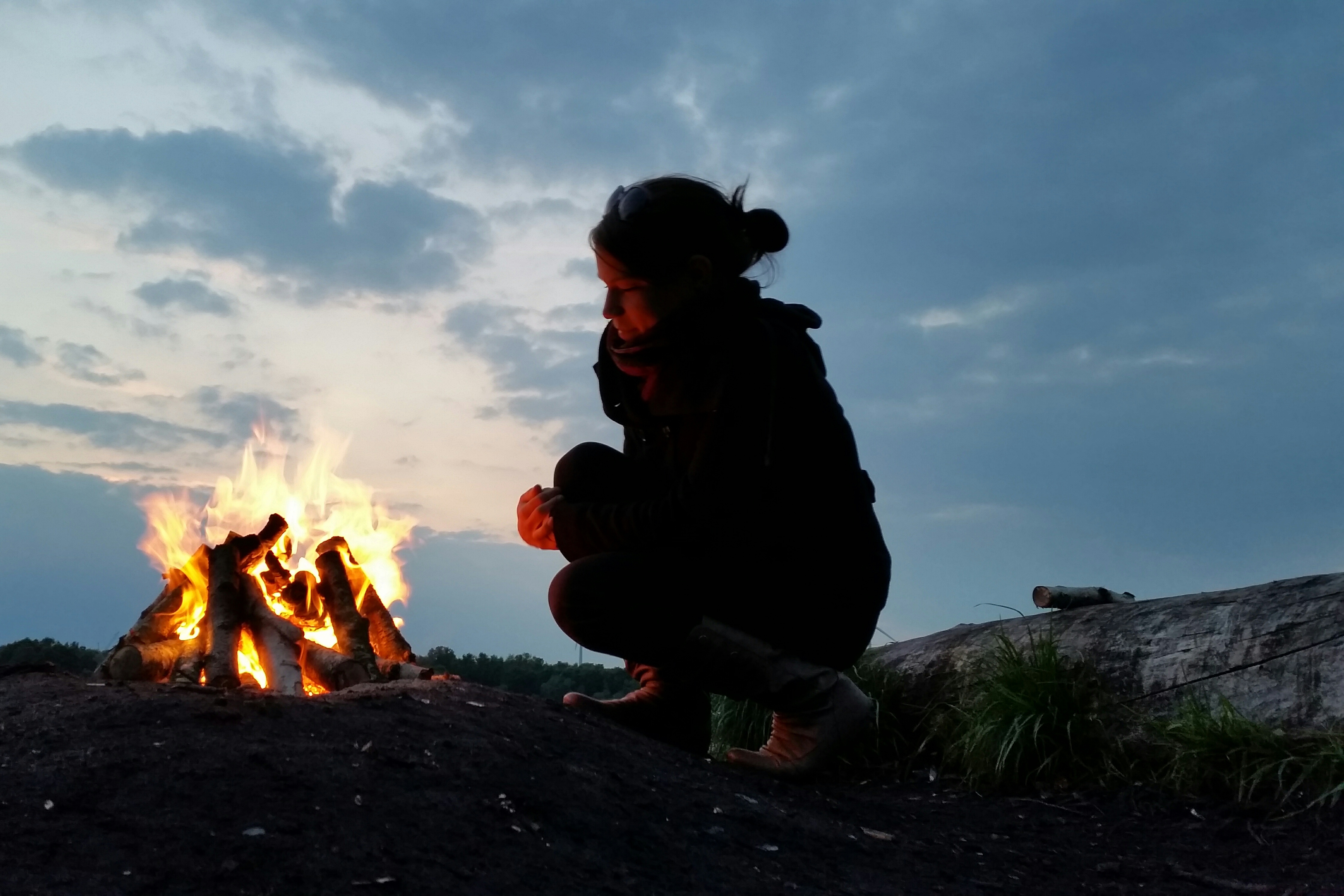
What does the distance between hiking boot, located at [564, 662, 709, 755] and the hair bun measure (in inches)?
65.0

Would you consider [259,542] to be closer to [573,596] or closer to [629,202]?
Answer: [573,596]

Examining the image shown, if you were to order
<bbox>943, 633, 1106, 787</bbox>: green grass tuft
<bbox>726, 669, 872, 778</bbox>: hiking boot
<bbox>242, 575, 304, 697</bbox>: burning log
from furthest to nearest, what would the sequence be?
<bbox>943, 633, 1106, 787</bbox>: green grass tuft, <bbox>242, 575, 304, 697</bbox>: burning log, <bbox>726, 669, 872, 778</bbox>: hiking boot

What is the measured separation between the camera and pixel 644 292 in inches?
155

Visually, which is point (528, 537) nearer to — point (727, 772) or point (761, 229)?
point (727, 772)

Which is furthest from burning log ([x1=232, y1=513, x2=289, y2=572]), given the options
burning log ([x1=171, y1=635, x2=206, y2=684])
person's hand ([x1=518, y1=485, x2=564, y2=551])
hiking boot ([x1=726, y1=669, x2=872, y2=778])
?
hiking boot ([x1=726, y1=669, x2=872, y2=778])

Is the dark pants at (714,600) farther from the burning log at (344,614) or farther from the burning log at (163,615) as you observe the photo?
the burning log at (163,615)

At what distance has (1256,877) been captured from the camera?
12.3ft

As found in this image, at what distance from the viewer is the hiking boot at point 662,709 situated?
4391 millimetres

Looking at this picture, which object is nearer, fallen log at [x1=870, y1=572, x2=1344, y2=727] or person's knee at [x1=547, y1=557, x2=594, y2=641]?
person's knee at [x1=547, y1=557, x2=594, y2=641]

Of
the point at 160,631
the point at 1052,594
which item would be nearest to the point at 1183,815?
the point at 1052,594

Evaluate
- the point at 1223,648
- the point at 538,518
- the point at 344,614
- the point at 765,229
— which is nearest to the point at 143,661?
the point at 344,614

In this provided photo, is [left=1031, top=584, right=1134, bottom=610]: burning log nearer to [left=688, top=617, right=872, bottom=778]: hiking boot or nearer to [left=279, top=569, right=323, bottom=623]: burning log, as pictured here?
[left=688, top=617, right=872, bottom=778]: hiking boot

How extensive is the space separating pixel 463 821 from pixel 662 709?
1.79 metres

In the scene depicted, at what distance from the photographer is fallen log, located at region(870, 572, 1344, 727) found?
470cm
